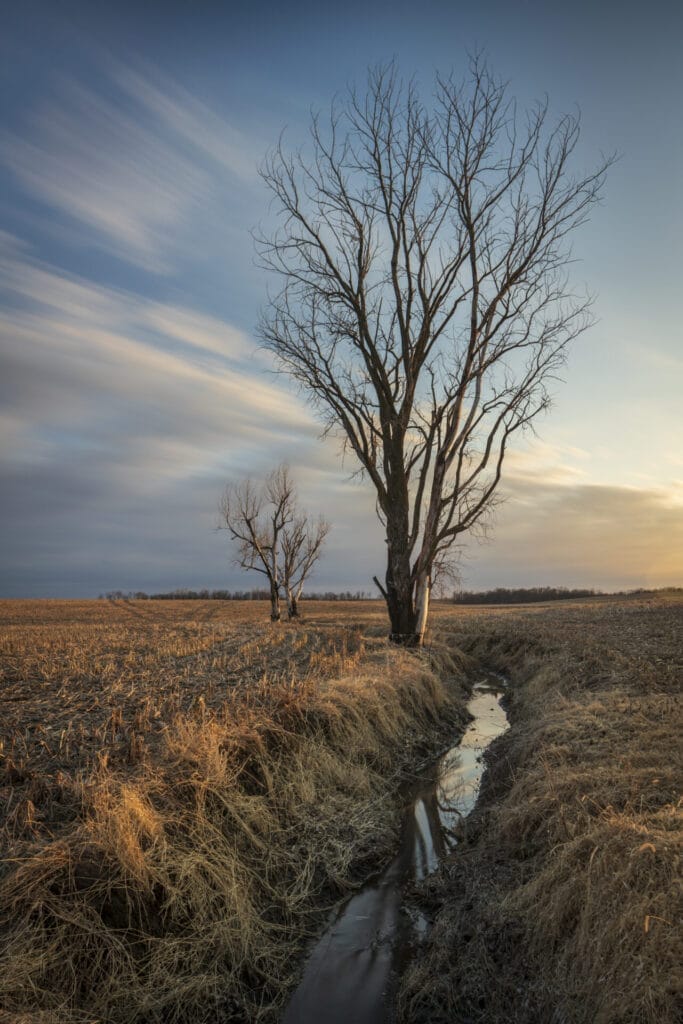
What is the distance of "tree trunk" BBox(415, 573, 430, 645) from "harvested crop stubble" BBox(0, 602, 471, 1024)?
7.34m

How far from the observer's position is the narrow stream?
15.1 feet

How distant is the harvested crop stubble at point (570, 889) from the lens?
380 cm

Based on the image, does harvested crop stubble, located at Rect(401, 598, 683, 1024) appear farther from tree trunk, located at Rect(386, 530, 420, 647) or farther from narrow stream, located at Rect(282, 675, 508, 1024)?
tree trunk, located at Rect(386, 530, 420, 647)

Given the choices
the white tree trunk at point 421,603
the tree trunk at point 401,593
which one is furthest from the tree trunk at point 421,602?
the tree trunk at point 401,593

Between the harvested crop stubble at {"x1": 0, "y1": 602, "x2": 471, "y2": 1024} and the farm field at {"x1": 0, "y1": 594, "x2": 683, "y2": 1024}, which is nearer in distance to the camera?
the farm field at {"x1": 0, "y1": 594, "x2": 683, "y2": 1024}

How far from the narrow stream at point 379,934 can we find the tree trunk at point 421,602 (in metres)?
8.77

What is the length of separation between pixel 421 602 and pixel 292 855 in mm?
12209

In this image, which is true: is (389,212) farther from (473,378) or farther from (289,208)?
(473,378)

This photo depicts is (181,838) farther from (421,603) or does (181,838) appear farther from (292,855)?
(421,603)

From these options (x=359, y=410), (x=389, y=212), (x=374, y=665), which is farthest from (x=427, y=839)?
(x=389, y=212)

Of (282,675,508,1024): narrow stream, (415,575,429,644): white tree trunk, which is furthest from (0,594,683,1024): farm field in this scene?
(415,575,429,644): white tree trunk

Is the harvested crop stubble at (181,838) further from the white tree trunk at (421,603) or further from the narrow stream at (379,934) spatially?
the white tree trunk at (421,603)

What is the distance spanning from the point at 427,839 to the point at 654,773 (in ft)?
9.49

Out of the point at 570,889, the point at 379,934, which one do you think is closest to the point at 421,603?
the point at 379,934
